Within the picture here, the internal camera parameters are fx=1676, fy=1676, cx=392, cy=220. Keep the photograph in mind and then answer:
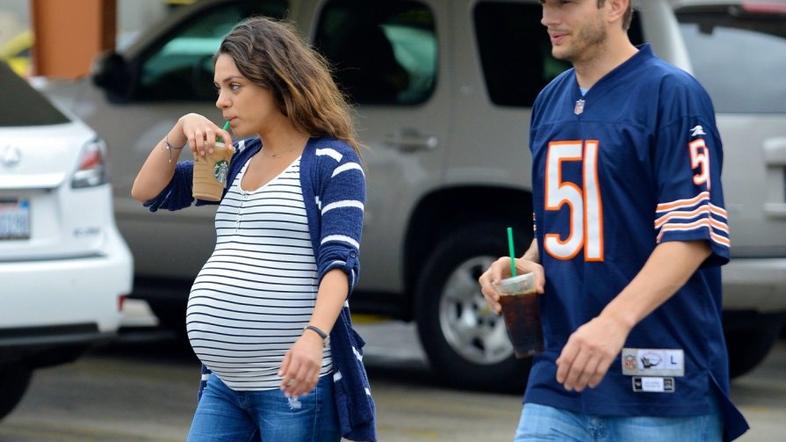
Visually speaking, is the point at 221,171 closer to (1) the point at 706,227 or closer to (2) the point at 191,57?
(1) the point at 706,227

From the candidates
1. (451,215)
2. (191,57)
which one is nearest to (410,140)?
(451,215)

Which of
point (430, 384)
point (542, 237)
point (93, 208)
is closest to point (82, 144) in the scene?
point (93, 208)

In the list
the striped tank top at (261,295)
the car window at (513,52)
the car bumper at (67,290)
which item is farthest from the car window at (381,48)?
the striped tank top at (261,295)

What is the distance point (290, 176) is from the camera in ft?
12.5

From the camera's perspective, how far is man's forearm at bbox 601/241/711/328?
3158 millimetres

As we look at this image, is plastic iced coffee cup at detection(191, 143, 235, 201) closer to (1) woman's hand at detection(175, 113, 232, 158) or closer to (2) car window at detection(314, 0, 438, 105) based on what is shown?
(1) woman's hand at detection(175, 113, 232, 158)

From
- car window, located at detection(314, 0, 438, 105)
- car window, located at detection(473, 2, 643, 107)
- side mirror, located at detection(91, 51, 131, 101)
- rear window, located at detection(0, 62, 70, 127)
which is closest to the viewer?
rear window, located at detection(0, 62, 70, 127)

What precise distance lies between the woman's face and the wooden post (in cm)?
634

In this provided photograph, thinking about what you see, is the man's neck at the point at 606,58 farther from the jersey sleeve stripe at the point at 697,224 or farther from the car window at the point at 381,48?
the car window at the point at 381,48

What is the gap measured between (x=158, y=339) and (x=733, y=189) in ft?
13.8

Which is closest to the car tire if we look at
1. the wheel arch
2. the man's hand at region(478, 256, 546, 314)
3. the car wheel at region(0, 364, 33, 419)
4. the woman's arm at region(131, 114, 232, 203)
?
the wheel arch

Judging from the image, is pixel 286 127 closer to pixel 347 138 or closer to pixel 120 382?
pixel 347 138

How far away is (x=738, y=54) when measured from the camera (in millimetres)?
7891

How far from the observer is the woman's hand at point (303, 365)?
351 centimetres
